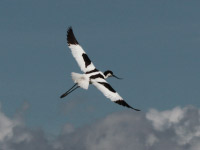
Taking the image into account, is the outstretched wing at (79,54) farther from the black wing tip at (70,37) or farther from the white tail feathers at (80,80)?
the white tail feathers at (80,80)

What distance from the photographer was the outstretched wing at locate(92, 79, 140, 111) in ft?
145

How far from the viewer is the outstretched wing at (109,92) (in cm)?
4406

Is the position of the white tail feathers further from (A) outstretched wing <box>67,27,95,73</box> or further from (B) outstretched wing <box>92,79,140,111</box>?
(A) outstretched wing <box>67,27,95,73</box>

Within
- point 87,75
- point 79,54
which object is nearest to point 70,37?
point 79,54

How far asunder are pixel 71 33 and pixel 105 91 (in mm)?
10911

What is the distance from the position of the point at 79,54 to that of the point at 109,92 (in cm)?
782

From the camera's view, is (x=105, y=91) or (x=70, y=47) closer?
(x=105, y=91)

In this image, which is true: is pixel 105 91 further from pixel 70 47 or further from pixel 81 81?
pixel 70 47

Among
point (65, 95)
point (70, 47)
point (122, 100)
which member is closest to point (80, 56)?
point (70, 47)

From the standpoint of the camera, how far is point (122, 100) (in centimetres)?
4412

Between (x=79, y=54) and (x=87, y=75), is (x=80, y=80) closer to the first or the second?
(x=87, y=75)

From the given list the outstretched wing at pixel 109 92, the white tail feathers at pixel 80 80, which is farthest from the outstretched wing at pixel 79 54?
the white tail feathers at pixel 80 80

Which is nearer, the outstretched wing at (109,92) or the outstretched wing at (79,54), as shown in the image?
the outstretched wing at (109,92)

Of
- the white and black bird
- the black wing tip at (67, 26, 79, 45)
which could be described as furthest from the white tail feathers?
the black wing tip at (67, 26, 79, 45)
